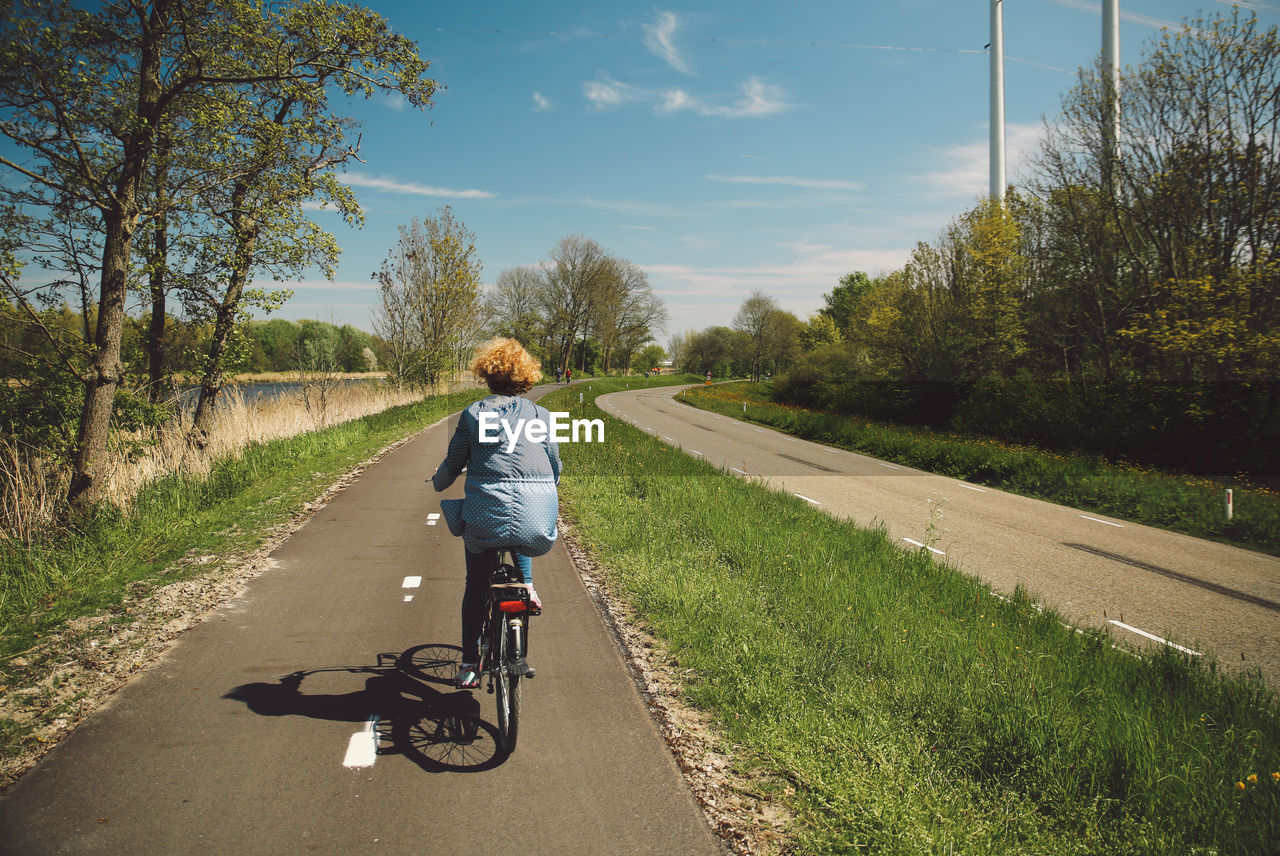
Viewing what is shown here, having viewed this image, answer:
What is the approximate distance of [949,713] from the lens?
12.6ft

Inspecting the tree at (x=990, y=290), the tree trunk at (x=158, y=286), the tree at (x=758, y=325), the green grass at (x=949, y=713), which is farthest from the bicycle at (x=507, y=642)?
the tree at (x=758, y=325)

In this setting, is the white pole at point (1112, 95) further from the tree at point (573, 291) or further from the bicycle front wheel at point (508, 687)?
the tree at point (573, 291)

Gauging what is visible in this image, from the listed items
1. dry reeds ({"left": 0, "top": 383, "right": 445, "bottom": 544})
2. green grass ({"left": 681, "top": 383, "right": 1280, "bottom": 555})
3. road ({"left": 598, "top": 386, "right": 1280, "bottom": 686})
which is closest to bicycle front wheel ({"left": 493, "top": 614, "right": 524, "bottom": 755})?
road ({"left": 598, "top": 386, "right": 1280, "bottom": 686})

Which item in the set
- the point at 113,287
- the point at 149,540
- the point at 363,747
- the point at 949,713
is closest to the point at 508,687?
the point at 363,747

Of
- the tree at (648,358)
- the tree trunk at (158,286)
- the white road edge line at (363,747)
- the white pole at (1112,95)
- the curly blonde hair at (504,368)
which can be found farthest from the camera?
the tree at (648,358)

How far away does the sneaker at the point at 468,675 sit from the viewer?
12.7 ft

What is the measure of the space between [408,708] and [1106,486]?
49.5 ft

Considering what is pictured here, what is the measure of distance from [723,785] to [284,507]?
326 inches

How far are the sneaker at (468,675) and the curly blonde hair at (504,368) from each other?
5.37 feet

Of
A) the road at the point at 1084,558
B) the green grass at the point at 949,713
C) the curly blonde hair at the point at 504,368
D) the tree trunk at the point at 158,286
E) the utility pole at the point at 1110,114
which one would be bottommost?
the road at the point at 1084,558

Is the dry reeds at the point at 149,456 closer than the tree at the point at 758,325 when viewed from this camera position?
Yes

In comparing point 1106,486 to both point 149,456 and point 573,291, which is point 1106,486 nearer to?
point 149,456

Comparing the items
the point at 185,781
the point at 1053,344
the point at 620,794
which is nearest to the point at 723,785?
the point at 620,794

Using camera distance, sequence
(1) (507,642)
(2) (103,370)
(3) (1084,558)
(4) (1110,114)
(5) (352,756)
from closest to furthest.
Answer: (5) (352,756) < (1) (507,642) < (2) (103,370) < (3) (1084,558) < (4) (1110,114)
